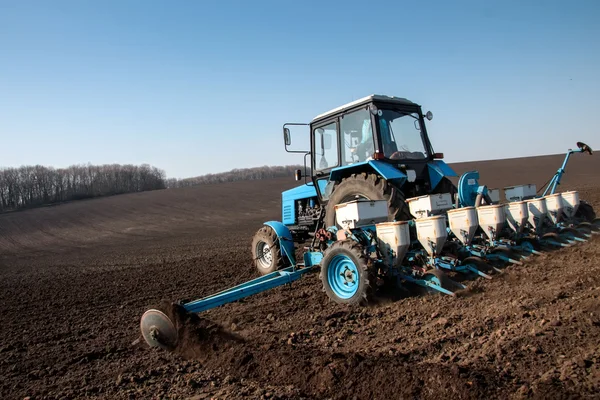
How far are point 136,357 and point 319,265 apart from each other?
2291 mm

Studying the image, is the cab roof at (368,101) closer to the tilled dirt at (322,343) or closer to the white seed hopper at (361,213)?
the white seed hopper at (361,213)

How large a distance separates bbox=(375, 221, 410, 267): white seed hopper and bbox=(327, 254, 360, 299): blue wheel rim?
0.38m

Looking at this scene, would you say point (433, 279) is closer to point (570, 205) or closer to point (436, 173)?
point (436, 173)

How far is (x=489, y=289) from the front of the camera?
4.29 meters

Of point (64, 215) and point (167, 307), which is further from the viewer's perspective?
point (64, 215)

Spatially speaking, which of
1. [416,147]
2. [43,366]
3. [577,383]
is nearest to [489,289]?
[577,383]

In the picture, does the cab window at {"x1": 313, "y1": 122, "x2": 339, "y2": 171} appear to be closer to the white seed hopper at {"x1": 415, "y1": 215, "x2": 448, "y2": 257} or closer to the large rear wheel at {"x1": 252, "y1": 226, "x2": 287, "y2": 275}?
the large rear wheel at {"x1": 252, "y1": 226, "x2": 287, "y2": 275}

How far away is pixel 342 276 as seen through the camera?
4.79 m

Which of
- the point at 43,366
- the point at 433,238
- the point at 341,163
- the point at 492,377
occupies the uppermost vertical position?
the point at 341,163

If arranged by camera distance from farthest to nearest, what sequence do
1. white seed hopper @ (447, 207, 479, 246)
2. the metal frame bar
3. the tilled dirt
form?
white seed hopper @ (447, 207, 479, 246) < the metal frame bar < the tilled dirt

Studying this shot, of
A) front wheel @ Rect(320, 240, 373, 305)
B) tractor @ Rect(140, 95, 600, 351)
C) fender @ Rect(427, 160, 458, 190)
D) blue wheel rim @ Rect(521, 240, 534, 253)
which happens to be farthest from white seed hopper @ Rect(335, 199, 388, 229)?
blue wheel rim @ Rect(521, 240, 534, 253)

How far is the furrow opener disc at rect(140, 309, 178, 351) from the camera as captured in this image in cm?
381

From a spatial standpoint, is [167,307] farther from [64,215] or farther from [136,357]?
[64,215]

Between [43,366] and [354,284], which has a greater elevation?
[354,284]
